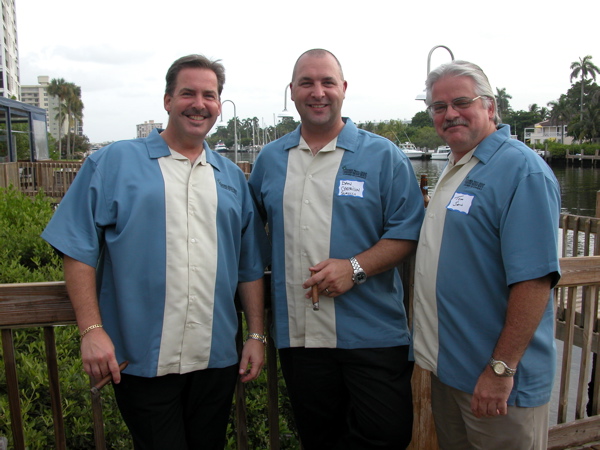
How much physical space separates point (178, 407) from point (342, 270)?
92cm

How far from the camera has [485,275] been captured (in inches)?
83.7

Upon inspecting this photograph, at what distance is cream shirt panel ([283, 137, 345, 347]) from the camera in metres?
2.46

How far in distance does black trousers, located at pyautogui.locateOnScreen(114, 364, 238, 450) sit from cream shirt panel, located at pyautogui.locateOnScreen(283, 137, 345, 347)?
0.38 meters

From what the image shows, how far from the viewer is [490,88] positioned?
2.30m

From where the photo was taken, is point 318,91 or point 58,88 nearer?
point 318,91

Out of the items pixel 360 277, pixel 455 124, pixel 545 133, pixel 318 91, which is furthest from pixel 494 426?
pixel 545 133

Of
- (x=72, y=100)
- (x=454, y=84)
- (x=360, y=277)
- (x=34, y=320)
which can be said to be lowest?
(x=34, y=320)

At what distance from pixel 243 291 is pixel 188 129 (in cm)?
80

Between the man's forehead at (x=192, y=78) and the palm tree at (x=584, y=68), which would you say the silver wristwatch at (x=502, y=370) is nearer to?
the man's forehead at (x=192, y=78)

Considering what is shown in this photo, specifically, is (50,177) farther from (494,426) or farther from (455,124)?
(494,426)

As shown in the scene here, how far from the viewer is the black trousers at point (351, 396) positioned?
246 centimetres

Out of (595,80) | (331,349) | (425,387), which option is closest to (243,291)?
(331,349)

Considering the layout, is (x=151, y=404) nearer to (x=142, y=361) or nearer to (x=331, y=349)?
(x=142, y=361)

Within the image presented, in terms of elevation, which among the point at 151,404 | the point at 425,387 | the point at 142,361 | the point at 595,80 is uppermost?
the point at 595,80
